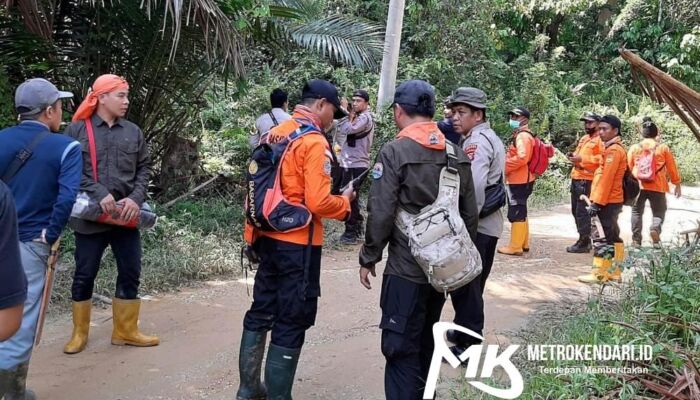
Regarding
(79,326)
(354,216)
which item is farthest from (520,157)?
(79,326)

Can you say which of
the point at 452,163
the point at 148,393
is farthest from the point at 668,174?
the point at 148,393

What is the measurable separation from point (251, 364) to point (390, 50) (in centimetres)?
784

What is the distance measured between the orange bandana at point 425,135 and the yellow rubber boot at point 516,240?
16.0 feet

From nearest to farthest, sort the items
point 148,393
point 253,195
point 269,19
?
point 253,195 < point 148,393 < point 269,19

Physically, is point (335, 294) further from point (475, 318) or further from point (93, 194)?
point (93, 194)

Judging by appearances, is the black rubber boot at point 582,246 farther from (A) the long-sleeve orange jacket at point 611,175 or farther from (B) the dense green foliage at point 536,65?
(B) the dense green foliage at point 536,65

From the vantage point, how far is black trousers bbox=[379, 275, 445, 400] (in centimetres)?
338

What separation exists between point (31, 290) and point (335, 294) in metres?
3.22

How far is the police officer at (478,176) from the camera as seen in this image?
4.38 meters

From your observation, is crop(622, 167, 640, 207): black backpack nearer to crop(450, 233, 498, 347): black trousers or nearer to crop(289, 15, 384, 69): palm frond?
crop(450, 233, 498, 347): black trousers

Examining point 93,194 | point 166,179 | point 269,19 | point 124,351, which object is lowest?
point 124,351

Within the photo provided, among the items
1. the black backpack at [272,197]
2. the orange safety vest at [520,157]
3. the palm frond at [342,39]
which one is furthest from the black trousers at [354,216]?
the black backpack at [272,197]

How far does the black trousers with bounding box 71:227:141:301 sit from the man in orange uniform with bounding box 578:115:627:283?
4507mm

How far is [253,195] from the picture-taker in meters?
3.71
